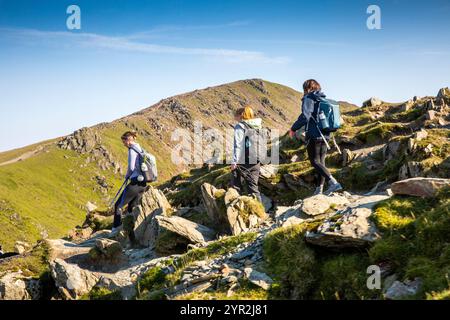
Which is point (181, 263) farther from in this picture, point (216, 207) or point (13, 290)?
point (13, 290)

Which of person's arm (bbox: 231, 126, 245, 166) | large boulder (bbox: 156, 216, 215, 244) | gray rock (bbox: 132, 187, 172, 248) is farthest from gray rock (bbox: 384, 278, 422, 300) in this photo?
gray rock (bbox: 132, 187, 172, 248)

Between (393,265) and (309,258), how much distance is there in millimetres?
1895

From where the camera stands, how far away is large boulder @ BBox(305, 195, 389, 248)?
367 inches

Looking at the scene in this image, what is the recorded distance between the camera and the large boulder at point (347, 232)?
9.32m

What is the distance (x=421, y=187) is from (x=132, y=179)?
12753mm

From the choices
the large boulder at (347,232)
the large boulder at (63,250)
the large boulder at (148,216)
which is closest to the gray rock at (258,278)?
the large boulder at (347,232)

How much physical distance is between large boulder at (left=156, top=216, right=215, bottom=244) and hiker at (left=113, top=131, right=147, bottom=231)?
9.44 feet

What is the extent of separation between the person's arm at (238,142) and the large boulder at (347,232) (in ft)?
21.5

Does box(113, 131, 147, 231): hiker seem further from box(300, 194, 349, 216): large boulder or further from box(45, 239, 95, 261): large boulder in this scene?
box(300, 194, 349, 216): large boulder

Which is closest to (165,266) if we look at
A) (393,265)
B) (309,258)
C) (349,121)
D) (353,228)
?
(309,258)

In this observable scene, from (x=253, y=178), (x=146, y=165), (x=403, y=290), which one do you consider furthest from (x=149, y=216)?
(x=403, y=290)

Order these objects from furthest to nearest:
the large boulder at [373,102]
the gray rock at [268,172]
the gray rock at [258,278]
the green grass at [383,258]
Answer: the large boulder at [373,102]
the gray rock at [268,172]
the gray rock at [258,278]
the green grass at [383,258]

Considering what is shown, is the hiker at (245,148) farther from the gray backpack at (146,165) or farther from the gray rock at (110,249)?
the gray rock at (110,249)

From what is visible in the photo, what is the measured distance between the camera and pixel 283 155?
30547mm
